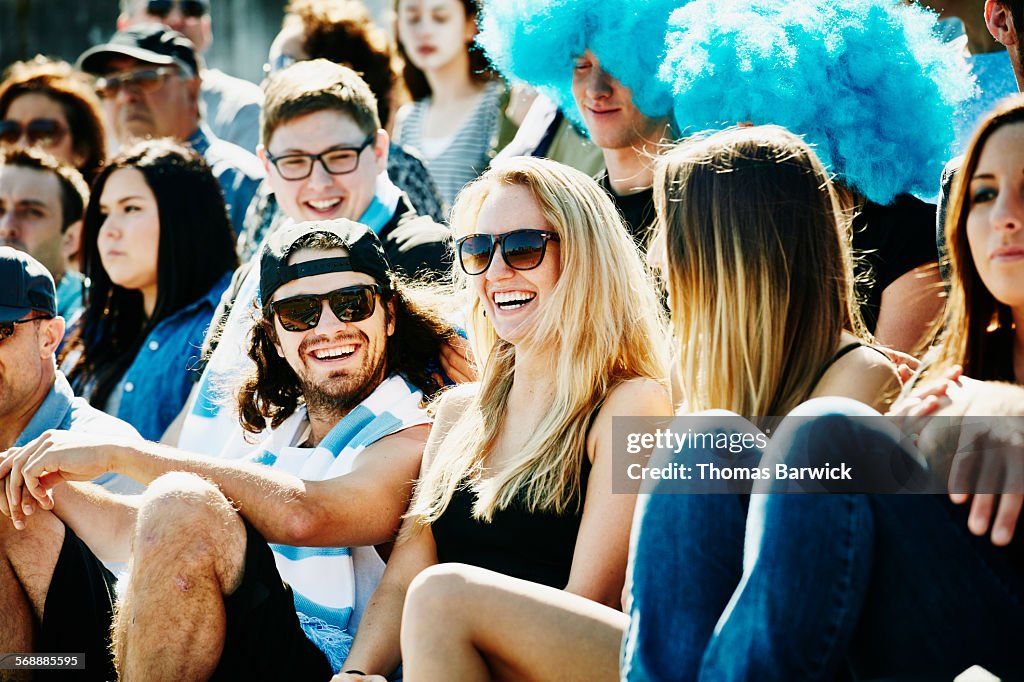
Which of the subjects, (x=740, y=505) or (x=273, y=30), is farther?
(x=273, y=30)

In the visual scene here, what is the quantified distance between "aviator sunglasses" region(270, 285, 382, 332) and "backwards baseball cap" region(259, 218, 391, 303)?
7 centimetres

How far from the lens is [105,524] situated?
11.0 ft

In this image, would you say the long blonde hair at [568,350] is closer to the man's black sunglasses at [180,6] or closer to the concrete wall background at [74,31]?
the man's black sunglasses at [180,6]

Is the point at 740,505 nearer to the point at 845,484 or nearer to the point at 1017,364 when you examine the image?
the point at 845,484

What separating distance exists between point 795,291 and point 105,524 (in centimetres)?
198

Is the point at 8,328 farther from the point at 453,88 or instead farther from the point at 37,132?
the point at 37,132

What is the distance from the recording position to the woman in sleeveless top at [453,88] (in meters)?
5.89

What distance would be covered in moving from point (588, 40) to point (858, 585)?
2.61 meters

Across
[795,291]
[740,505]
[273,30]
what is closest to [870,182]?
[795,291]

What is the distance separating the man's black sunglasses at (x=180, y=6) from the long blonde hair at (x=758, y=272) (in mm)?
5417

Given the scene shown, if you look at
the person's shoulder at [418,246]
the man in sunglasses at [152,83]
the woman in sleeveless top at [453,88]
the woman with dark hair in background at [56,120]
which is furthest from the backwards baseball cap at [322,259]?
the woman with dark hair in background at [56,120]

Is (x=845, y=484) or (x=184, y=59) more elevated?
(x=184, y=59)

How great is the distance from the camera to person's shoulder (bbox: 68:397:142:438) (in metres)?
3.92

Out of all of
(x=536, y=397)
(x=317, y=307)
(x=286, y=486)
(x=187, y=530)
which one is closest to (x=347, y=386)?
(x=317, y=307)
